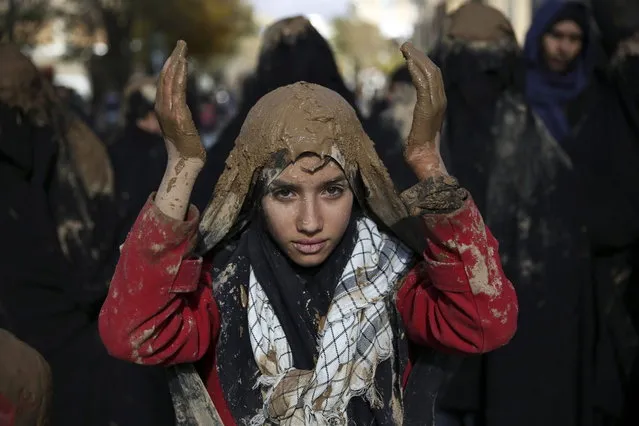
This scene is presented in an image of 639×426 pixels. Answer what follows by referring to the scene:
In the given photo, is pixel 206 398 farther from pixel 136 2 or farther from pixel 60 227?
pixel 136 2

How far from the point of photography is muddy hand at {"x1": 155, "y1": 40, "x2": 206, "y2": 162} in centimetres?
246

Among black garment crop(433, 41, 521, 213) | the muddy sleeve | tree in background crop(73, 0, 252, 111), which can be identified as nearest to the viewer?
the muddy sleeve

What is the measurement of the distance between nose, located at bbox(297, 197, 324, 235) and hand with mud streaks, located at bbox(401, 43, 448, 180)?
0.23 m

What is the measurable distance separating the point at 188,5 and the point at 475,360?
33099 millimetres

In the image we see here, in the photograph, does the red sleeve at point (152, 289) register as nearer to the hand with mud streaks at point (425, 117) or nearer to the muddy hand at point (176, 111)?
the muddy hand at point (176, 111)

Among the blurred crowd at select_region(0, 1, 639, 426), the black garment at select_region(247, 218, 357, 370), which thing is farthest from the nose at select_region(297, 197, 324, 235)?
the blurred crowd at select_region(0, 1, 639, 426)

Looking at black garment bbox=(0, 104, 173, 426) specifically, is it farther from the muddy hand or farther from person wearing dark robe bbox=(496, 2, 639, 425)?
the muddy hand

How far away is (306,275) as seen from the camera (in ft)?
9.16

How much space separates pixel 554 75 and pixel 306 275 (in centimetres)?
380

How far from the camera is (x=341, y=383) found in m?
2.60

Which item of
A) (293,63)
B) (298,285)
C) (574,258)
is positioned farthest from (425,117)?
(293,63)

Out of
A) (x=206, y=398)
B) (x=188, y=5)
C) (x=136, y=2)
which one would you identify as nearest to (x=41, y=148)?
(x=206, y=398)

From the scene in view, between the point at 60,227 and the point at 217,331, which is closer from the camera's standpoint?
the point at 217,331

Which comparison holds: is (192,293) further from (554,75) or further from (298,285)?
(554,75)
